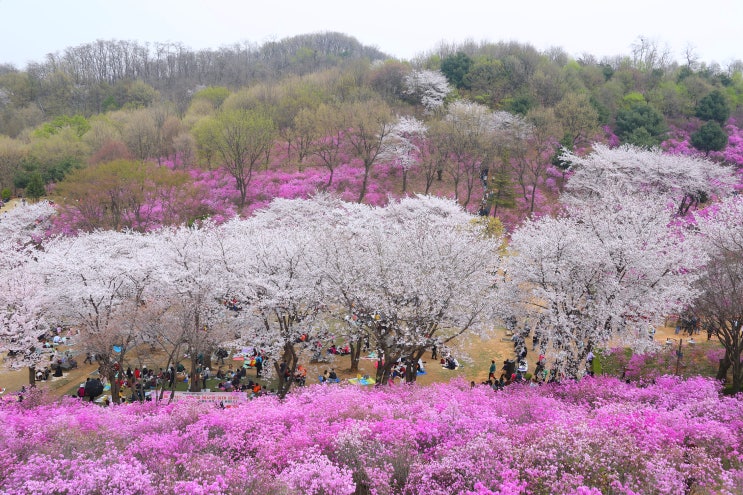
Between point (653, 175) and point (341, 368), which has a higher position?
point (653, 175)

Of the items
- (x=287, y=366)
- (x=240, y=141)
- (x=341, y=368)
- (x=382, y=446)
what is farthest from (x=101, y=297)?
(x=240, y=141)

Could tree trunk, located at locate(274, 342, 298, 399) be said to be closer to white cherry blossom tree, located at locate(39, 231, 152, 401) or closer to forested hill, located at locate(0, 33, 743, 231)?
white cherry blossom tree, located at locate(39, 231, 152, 401)

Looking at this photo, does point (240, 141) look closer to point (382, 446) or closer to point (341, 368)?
point (341, 368)

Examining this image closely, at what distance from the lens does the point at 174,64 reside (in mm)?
108188

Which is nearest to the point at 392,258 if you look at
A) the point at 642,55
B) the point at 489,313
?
the point at 489,313

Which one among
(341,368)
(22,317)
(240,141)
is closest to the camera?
(22,317)

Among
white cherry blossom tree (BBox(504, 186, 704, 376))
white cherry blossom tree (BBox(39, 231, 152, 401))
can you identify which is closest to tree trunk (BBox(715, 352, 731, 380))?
white cherry blossom tree (BBox(504, 186, 704, 376))

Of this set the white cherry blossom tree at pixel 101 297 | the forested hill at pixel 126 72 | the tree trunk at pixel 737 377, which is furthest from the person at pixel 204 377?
the forested hill at pixel 126 72

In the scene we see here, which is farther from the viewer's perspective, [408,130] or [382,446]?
[408,130]

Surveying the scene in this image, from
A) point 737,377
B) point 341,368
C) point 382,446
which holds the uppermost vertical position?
point 382,446

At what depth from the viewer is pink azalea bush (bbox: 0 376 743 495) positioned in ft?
26.8

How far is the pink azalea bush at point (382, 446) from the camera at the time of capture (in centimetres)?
816

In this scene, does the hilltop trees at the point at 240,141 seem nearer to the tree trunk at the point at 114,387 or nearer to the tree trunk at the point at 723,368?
the tree trunk at the point at 114,387

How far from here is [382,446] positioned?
9.63 meters
